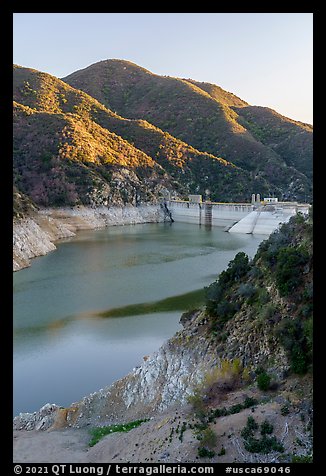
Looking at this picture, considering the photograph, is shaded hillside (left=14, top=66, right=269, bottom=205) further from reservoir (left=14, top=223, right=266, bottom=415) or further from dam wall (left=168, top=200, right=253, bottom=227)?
reservoir (left=14, top=223, right=266, bottom=415)

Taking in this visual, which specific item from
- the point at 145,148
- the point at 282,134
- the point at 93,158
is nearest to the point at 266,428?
the point at 93,158

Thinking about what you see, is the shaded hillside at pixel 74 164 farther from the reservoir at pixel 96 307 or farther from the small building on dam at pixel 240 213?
the reservoir at pixel 96 307

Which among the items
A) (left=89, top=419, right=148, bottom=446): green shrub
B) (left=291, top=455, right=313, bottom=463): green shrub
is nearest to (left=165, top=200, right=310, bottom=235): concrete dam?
(left=89, top=419, right=148, bottom=446): green shrub

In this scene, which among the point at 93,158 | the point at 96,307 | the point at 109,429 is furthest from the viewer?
the point at 93,158

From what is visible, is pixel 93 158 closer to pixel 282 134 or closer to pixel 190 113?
pixel 190 113

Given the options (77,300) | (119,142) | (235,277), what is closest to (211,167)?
(119,142)
